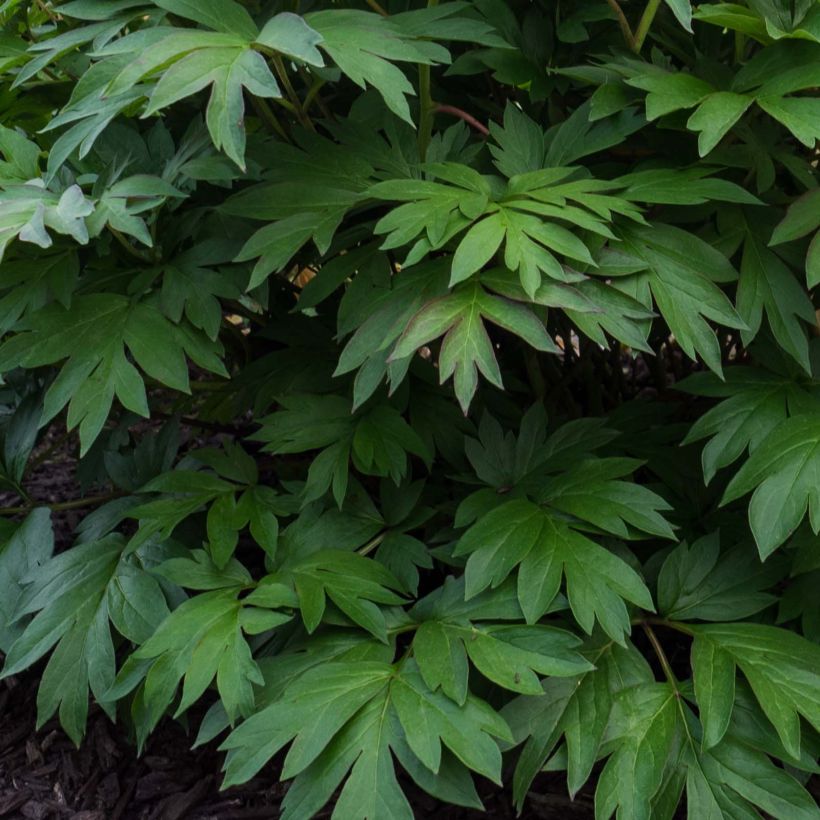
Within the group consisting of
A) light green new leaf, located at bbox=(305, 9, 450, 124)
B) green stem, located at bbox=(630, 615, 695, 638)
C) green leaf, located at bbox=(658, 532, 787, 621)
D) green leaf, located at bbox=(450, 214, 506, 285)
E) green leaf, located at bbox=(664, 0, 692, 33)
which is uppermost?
green leaf, located at bbox=(664, 0, 692, 33)

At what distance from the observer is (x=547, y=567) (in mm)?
1350

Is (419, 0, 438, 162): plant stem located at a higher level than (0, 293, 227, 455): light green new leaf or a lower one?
higher

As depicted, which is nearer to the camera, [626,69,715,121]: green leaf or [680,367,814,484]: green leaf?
[626,69,715,121]: green leaf

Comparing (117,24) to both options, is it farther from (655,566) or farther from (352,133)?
(655,566)

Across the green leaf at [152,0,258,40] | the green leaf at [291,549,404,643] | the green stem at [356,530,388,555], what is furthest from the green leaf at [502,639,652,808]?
the green leaf at [152,0,258,40]

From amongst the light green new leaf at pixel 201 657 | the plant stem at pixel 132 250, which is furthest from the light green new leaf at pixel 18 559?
the plant stem at pixel 132 250

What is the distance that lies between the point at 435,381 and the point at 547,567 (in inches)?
15.7

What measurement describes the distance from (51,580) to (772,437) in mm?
1075

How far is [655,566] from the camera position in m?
1.56

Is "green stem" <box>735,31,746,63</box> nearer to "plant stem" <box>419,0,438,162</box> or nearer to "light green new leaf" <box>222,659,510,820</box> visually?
"plant stem" <box>419,0,438,162</box>

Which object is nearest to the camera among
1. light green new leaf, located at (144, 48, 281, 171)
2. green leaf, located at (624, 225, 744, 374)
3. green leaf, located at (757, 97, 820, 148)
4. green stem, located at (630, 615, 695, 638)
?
light green new leaf, located at (144, 48, 281, 171)

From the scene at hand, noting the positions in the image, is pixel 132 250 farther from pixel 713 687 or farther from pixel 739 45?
pixel 713 687

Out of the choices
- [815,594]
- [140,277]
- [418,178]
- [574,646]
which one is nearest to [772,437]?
[815,594]

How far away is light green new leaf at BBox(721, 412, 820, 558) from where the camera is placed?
1282 millimetres
